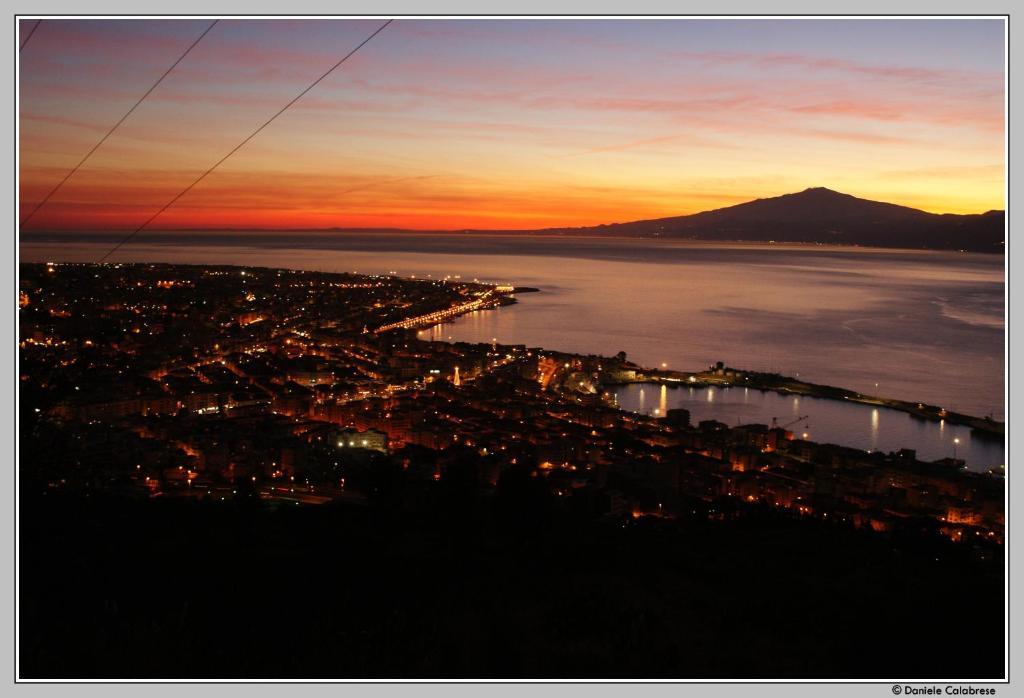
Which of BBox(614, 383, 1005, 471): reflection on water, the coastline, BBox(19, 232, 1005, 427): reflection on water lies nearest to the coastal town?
the coastline

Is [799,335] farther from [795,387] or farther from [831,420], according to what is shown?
[831,420]

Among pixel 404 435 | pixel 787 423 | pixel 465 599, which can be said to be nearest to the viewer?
pixel 465 599

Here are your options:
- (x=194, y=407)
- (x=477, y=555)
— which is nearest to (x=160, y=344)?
(x=194, y=407)

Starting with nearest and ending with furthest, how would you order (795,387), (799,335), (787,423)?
(787,423) < (795,387) < (799,335)

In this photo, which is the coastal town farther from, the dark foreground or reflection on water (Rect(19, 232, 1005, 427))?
reflection on water (Rect(19, 232, 1005, 427))

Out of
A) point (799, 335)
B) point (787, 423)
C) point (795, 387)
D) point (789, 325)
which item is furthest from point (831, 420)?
point (789, 325)

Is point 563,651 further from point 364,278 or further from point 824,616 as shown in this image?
point 364,278

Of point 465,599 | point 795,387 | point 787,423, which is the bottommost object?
point 787,423
